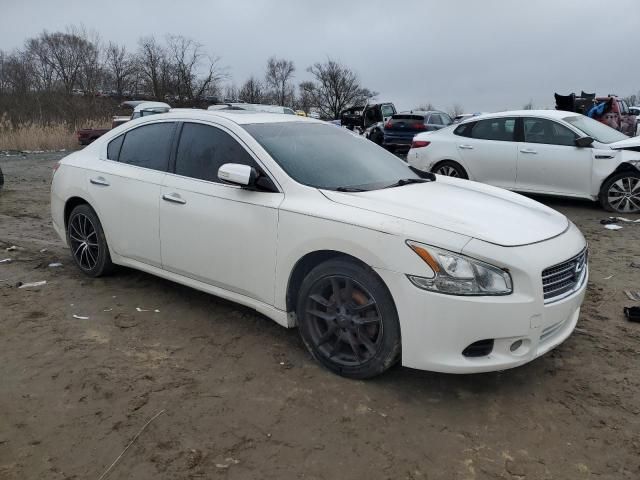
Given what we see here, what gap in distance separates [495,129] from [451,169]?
976 millimetres

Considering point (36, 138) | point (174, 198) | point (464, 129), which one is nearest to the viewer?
point (174, 198)

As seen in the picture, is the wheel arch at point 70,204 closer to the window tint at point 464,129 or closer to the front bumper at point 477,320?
the front bumper at point 477,320

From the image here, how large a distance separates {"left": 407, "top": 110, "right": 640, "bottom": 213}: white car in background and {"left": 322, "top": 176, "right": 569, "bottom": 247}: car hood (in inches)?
195

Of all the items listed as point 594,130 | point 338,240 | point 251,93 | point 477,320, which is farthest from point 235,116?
point 251,93

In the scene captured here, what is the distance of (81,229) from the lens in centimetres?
505

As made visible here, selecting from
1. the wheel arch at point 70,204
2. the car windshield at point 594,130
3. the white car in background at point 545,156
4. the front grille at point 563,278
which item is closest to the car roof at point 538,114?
the white car in background at point 545,156

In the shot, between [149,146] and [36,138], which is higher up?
[36,138]

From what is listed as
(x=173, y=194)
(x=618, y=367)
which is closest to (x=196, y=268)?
(x=173, y=194)

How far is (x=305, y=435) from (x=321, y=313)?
31.1 inches

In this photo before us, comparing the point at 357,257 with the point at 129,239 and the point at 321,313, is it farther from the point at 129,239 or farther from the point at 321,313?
the point at 129,239

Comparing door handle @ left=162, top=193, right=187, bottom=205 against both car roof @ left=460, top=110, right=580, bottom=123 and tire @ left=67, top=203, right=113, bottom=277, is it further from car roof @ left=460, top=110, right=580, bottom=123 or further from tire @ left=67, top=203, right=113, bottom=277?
car roof @ left=460, top=110, right=580, bottom=123

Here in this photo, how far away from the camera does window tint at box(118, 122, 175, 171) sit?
439 centimetres

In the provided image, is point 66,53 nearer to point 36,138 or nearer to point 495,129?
point 36,138

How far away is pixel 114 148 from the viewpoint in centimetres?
486
